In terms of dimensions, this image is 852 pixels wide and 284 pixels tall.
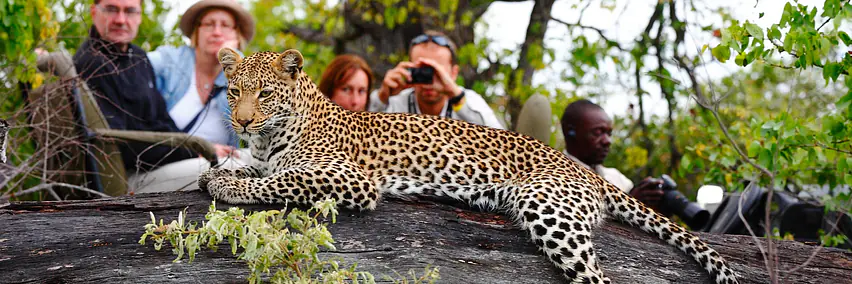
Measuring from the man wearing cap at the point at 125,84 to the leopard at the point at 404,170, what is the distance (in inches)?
61.4

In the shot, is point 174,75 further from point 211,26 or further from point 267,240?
point 267,240

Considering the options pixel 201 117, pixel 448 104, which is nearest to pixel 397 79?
pixel 448 104

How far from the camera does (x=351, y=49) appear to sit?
614 inches

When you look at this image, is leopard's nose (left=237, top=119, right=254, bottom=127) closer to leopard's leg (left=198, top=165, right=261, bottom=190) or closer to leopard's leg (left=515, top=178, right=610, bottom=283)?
leopard's leg (left=198, top=165, right=261, bottom=190)

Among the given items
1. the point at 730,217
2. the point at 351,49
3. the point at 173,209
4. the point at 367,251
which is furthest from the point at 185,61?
the point at 351,49

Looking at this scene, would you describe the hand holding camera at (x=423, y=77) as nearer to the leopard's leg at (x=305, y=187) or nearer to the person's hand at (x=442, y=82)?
the person's hand at (x=442, y=82)

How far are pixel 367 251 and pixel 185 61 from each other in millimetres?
3969

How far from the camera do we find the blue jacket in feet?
26.6

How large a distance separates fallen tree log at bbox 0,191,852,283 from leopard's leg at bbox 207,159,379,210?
98mm

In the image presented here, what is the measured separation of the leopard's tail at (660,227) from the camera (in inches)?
227

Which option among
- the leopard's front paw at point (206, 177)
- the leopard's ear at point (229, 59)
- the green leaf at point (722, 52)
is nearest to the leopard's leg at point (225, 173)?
the leopard's front paw at point (206, 177)

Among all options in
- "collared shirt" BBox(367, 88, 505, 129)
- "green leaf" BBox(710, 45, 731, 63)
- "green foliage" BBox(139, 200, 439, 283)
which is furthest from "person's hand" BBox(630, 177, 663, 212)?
"green foliage" BBox(139, 200, 439, 283)

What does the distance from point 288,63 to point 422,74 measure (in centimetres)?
248

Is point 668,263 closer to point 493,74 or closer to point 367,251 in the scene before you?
point 367,251
